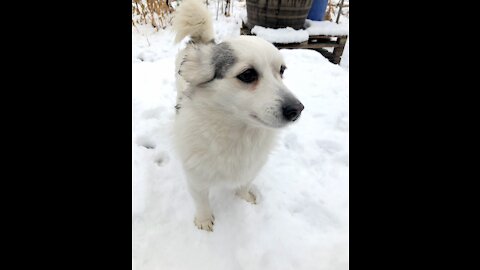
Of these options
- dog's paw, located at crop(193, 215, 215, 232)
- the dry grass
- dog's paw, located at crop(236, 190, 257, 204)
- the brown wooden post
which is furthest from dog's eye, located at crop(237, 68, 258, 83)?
the dry grass

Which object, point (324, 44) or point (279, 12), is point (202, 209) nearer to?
point (279, 12)

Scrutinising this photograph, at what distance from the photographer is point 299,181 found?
250 cm

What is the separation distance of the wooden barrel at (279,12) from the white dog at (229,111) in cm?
316

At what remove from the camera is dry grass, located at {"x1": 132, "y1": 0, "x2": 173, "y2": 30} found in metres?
5.79

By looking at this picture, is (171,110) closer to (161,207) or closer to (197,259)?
(161,207)

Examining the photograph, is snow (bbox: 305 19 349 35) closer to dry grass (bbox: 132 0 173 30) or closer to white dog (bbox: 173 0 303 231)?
dry grass (bbox: 132 0 173 30)

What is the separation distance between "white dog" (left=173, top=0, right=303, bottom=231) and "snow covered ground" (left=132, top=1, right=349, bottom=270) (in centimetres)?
29

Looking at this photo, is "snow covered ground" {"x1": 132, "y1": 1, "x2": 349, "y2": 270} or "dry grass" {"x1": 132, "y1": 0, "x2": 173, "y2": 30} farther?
"dry grass" {"x1": 132, "y1": 0, "x2": 173, "y2": 30}

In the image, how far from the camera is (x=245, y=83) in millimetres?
1613

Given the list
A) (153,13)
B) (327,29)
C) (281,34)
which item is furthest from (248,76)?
(153,13)

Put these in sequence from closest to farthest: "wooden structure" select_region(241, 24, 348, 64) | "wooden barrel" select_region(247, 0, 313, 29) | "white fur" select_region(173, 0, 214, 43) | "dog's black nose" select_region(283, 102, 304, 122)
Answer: "dog's black nose" select_region(283, 102, 304, 122) → "white fur" select_region(173, 0, 214, 43) → "wooden barrel" select_region(247, 0, 313, 29) → "wooden structure" select_region(241, 24, 348, 64)

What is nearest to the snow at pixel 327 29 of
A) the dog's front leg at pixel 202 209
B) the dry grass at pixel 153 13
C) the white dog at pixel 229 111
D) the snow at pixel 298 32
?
the snow at pixel 298 32

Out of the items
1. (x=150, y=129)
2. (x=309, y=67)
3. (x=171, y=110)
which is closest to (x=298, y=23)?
(x=309, y=67)
